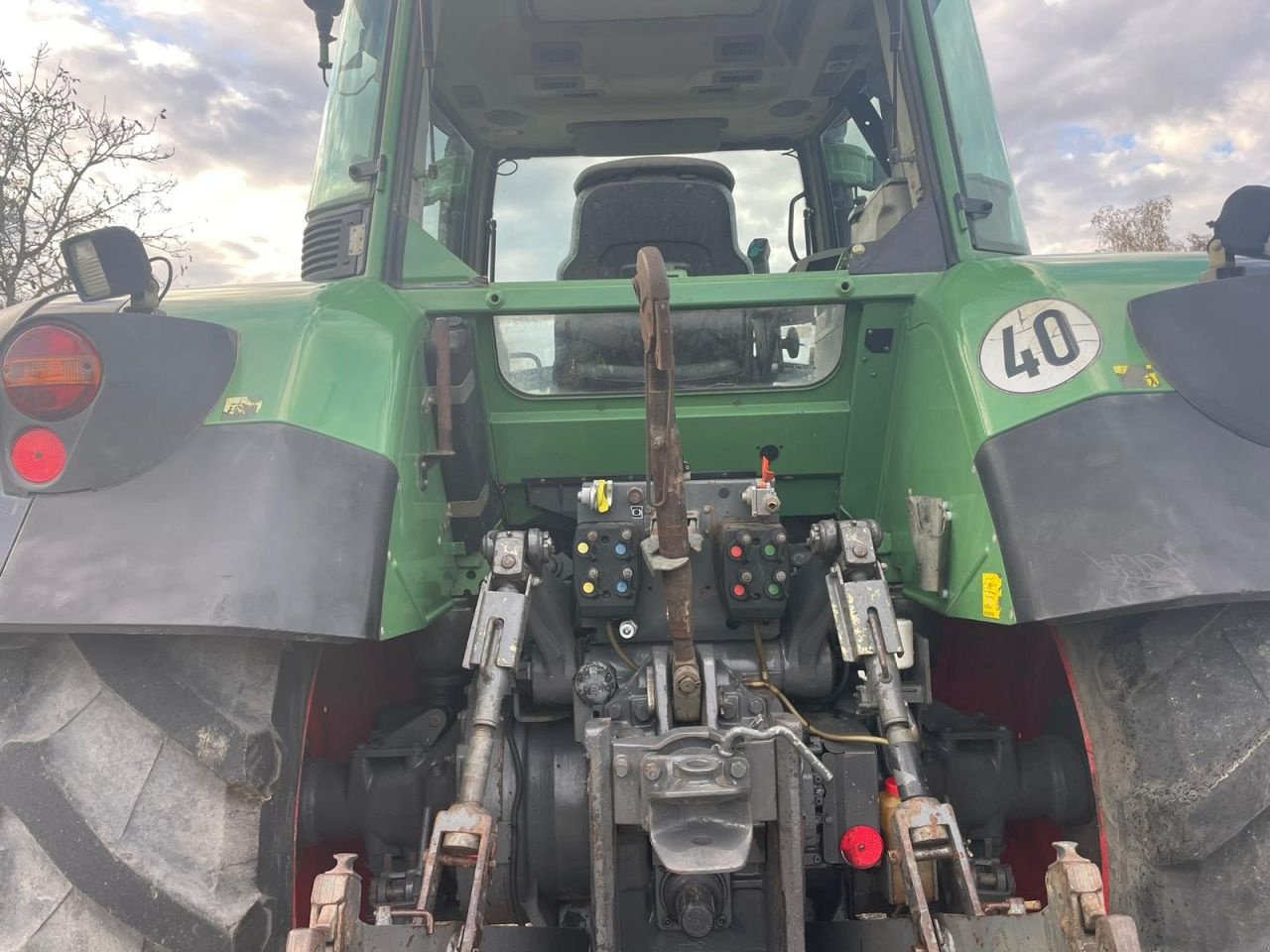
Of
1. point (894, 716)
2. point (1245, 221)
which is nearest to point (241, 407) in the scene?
point (894, 716)

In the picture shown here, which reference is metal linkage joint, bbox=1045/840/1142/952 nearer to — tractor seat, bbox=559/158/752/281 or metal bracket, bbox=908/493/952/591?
metal bracket, bbox=908/493/952/591

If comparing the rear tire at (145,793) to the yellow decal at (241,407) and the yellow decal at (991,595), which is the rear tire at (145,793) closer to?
the yellow decal at (241,407)

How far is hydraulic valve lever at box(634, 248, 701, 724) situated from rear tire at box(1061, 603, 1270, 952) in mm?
770

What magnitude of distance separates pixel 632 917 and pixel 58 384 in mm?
1455

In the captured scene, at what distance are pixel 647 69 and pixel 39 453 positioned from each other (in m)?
2.53

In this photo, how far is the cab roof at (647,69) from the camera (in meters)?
3.16

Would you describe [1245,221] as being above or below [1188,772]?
above

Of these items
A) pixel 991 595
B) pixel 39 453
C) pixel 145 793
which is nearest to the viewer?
pixel 145 793

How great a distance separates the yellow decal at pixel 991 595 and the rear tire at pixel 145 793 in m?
1.33

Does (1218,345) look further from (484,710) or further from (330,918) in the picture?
(330,918)

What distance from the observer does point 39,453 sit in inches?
67.3

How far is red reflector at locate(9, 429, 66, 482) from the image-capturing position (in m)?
1.71

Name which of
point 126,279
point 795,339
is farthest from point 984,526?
point 126,279

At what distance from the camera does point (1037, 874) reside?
2.42 meters
